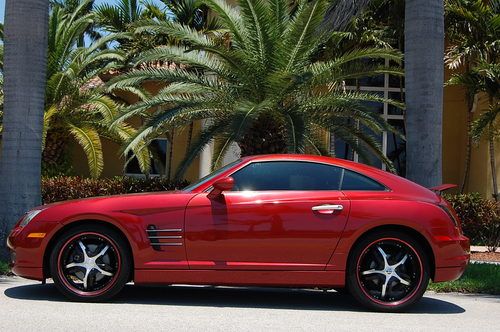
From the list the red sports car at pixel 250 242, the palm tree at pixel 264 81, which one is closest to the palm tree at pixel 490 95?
the palm tree at pixel 264 81

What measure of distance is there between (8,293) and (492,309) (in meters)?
5.41

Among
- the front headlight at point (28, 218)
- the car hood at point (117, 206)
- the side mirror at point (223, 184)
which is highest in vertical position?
the side mirror at point (223, 184)

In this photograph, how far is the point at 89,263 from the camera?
251 inches

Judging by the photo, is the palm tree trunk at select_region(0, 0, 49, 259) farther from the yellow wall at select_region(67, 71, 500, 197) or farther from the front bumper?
the yellow wall at select_region(67, 71, 500, 197)

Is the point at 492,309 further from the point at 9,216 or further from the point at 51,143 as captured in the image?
the point at 51,143

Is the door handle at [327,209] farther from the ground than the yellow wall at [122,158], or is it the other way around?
the yellow wall at [122,158]

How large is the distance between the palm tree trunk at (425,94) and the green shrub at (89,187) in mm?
6429

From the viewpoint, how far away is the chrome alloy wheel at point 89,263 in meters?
6.38

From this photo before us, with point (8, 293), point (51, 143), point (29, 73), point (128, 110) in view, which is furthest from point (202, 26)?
point (8, 293)

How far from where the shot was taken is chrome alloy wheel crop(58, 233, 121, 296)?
20.9ft

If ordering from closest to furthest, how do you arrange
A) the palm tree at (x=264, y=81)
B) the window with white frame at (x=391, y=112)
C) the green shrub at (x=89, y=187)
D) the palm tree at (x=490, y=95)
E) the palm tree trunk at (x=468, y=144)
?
the palm tree at (x=264, y=81) < the palm tree at (x=490, y=95) < the green shrub at (x=89, y=187) < the palm tree trunk at (x=468, y=144) < the window with white frame at (x=391, y=112)

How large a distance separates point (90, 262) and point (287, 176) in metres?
2.22

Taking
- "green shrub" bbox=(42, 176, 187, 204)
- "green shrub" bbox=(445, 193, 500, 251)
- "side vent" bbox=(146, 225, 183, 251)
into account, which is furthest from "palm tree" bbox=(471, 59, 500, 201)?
"side vent" bbox=(146, 225, 183, 251)

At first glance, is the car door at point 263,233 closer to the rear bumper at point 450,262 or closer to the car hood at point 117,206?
the car hood at point 117,206
